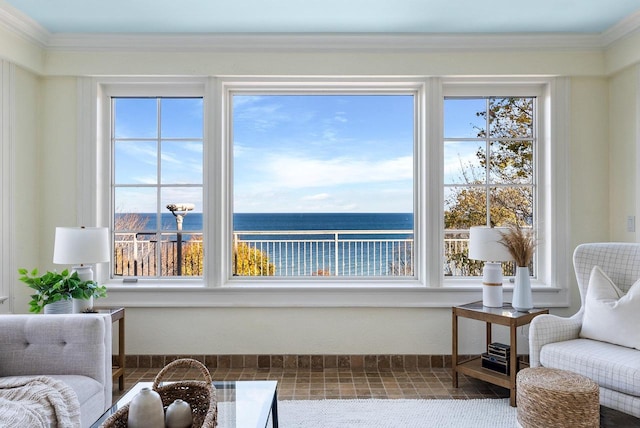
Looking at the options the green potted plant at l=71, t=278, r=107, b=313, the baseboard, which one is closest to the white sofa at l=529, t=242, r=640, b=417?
the baseboard

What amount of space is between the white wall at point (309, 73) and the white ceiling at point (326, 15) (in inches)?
8.5

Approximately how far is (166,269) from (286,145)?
478 cm

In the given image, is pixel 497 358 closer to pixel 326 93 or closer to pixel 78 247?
pixel 326 93

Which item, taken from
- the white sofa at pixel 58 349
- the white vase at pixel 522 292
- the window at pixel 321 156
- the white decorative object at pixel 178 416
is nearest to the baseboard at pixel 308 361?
the white vase at pixel 522 292

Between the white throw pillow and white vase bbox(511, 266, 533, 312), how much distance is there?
1.08ft

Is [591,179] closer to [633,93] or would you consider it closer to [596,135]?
[596,135]

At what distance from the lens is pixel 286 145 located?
7969mm

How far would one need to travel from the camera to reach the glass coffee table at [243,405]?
1.74 m

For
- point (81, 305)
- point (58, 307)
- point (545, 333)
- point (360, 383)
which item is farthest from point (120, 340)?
point (545, 333)

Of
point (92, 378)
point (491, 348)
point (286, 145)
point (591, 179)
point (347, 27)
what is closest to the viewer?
point (92, 378)

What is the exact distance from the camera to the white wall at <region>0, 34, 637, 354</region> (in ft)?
10.9

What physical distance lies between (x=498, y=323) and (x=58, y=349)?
2532 millimetres

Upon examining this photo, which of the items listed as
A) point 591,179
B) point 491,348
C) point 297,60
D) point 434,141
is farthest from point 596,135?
point 297,60

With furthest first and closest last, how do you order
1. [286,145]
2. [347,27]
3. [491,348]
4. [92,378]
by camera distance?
[286,145], [347,27], [491,348], [92,378]
